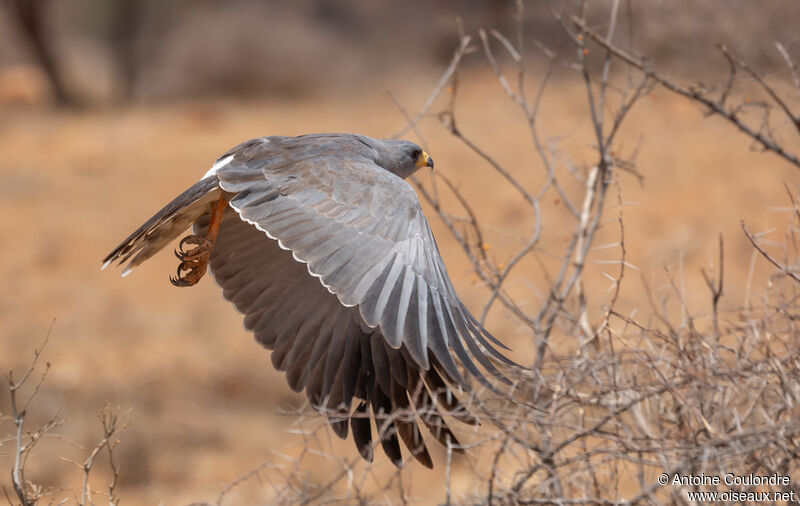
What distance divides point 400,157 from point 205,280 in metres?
7.54

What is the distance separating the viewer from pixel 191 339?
11.7 meters

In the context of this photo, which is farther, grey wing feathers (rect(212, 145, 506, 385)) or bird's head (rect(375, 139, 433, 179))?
bird's head (rect(375, 139, 433, 179))

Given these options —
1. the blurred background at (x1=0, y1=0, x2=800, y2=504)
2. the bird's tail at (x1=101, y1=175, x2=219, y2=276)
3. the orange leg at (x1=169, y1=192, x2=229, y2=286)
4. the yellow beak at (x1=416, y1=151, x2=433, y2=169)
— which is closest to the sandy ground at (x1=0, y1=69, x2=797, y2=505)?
the blurred background at (x1=0, y1=0, x2=800, y2=504)

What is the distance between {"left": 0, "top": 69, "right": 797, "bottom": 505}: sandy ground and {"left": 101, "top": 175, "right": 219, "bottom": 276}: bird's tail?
2492 millimetres

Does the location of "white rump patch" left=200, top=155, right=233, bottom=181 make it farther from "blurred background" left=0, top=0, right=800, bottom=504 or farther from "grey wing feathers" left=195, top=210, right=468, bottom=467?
"blurred background" left=0, top=0, right=800, bottom=504

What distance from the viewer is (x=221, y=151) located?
644 inches

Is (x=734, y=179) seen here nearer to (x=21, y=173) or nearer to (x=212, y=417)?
(x=212, y=417)

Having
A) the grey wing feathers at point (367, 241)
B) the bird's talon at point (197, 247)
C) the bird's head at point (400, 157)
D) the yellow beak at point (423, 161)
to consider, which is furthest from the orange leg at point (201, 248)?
the yellow beak at point (423, 161)

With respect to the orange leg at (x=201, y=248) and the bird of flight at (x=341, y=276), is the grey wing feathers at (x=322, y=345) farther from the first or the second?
the orange leg at (x=201, y=248)

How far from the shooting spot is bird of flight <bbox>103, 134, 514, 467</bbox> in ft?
12.4

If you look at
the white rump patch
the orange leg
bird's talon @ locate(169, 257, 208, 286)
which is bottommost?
bird's talon @ locate(169, 257, 208, 286)

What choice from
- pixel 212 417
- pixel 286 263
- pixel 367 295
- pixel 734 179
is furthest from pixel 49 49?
pixel 367 295

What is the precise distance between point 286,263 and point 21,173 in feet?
38.9

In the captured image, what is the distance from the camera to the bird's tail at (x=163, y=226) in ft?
15.3
